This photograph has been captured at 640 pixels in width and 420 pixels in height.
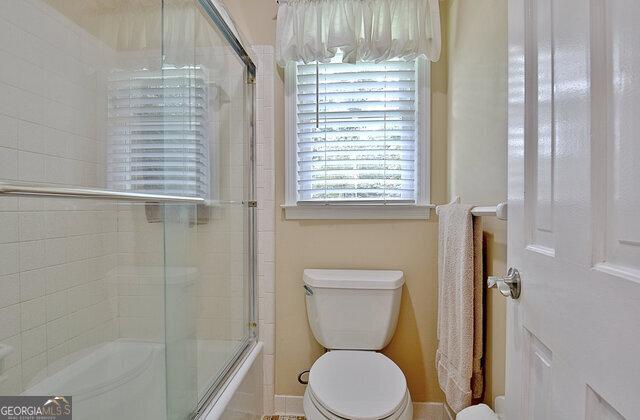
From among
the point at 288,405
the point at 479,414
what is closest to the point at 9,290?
the point at 288,405

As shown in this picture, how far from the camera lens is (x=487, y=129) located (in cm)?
122

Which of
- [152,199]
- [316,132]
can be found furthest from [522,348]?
[316,132]

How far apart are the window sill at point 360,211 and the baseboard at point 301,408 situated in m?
0.92

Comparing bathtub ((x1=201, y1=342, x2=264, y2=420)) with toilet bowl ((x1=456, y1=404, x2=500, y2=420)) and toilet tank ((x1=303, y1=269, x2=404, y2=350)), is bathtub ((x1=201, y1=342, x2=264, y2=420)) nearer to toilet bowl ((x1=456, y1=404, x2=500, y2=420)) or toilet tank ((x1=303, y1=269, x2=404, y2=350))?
toilet tank ((x1=303, y1=269, x2=404, y2=350))

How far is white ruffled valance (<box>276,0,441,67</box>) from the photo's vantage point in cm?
156

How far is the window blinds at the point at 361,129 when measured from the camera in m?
1.74

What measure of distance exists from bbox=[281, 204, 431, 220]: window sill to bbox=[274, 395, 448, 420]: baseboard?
36.4 inches

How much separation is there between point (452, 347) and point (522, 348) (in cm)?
65

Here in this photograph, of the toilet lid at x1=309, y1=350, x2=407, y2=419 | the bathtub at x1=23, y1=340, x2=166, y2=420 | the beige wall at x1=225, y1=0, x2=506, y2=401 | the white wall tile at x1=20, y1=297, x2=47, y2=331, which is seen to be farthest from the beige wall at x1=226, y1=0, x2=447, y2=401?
the white wall tile at x1=20, y1=297, x2=47, y2=331

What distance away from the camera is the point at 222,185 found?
4.95 ft

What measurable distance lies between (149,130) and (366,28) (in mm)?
1035

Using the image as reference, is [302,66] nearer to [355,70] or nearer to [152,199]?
[355,70]

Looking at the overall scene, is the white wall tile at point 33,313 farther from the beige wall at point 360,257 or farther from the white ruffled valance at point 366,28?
the white ruffled valance at point 366,28

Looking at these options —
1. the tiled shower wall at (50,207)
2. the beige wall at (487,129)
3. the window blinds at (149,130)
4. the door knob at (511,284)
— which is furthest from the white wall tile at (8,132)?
the beige wall at (487,129)
